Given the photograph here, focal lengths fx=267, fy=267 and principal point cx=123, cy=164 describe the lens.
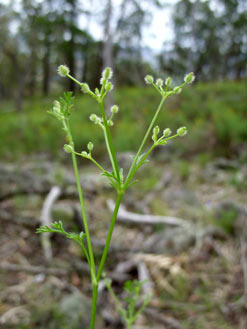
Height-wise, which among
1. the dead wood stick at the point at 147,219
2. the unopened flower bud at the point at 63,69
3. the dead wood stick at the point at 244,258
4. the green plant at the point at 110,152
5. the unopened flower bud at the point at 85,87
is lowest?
the dead wood stick at the point at 147,219

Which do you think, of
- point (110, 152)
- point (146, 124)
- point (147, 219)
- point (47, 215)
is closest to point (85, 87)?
point (110, 152)

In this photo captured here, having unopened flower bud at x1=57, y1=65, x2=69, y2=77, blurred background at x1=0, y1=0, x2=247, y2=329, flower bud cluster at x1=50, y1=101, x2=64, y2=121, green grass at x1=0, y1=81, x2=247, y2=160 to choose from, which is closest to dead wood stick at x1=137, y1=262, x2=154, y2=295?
blurred background at x1=0, y1=0, x2=247, y2=329

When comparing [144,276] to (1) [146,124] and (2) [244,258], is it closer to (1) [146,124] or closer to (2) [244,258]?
(2) [244,258]

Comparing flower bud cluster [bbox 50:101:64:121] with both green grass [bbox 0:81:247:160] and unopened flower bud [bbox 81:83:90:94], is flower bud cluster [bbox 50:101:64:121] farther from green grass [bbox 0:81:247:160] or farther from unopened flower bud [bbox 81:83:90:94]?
green grass [bbox 0:81:247:160]

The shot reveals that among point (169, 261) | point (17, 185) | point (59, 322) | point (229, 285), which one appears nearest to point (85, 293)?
point (59, 322)

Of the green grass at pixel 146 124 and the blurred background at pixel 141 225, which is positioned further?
the green grass at pixel 146 124

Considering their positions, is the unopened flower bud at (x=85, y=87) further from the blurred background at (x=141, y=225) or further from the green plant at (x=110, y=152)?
the blurred background at (x=141, y=225)

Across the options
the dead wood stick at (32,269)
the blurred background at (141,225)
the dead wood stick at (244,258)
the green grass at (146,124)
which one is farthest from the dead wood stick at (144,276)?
the green grass at (146,124)
